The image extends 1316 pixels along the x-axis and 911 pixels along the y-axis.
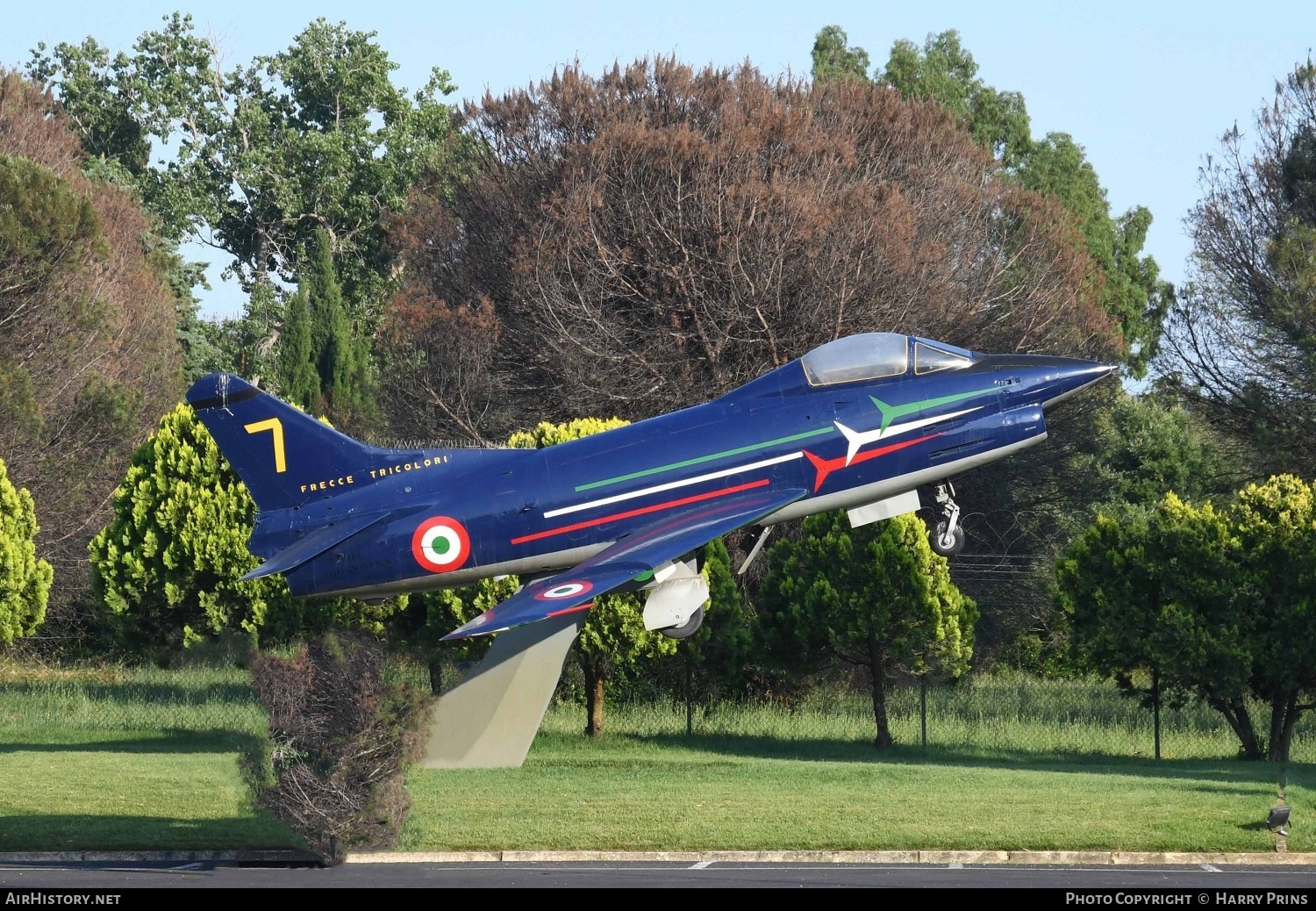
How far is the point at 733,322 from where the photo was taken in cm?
5253

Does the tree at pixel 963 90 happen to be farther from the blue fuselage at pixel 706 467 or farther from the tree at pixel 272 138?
the blue fuselage at pixel 706 467

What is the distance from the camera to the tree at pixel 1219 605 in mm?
33000

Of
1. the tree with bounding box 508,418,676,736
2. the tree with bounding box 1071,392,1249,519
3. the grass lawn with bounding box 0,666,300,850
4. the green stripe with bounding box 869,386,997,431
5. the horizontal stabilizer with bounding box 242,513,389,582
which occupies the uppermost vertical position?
the tree with bounding box 1071,392,1249,519

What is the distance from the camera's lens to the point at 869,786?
26609mm

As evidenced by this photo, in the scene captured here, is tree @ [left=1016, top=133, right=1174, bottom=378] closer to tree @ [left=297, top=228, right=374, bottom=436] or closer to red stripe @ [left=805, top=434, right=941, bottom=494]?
tree @ [left=297, top=228, right=374, bottom=436]

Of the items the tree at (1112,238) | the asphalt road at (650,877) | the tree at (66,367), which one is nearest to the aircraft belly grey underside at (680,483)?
the asphalt road at (650,877)

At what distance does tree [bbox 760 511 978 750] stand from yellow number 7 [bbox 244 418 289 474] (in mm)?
14398

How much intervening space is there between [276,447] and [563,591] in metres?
5.92

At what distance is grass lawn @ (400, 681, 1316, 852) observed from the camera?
69.3ft

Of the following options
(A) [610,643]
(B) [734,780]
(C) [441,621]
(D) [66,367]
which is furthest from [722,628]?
(D) [66,367]

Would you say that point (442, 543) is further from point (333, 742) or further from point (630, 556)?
point (333, 742)

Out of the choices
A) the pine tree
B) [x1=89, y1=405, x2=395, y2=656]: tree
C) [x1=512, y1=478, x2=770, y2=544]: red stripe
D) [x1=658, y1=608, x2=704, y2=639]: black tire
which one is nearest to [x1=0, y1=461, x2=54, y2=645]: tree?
[x1=89, y1=405, x2=395, y2=656]: tree

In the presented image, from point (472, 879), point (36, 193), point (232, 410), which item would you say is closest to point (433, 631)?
point (232, 410)

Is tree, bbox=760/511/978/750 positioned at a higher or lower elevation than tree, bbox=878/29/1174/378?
lower
